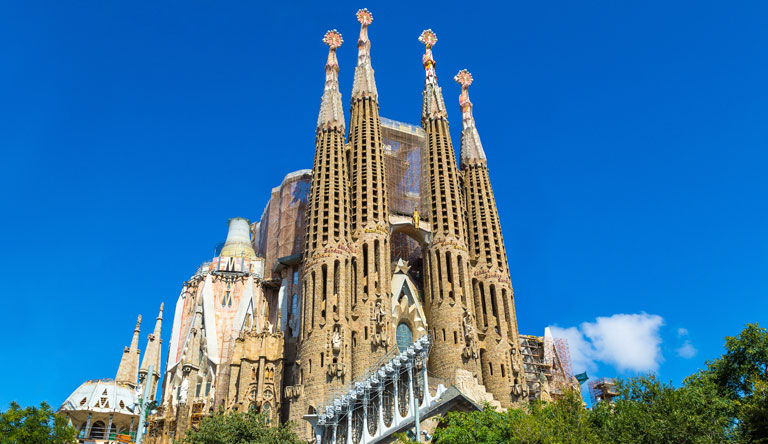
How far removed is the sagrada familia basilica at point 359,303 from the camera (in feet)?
123

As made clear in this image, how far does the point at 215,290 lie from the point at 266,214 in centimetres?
823

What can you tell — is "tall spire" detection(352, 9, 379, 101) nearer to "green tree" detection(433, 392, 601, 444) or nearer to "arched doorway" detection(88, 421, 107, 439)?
"arched doorway" detection(88, 421, 107, 439)

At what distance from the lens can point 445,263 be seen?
44281 millimetres

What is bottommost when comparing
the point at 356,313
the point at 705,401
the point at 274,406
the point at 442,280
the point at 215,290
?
the point at 705,401

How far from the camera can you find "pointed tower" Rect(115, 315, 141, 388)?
5125 centimetres

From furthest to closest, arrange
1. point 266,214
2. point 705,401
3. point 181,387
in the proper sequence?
point 266,214
point 181,387
point 705,401

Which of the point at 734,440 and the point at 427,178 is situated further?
the point at 427,178

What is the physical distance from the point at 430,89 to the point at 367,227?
15.5 meters

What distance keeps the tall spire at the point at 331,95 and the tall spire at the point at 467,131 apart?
9.47 m

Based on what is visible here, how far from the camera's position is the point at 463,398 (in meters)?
32.2

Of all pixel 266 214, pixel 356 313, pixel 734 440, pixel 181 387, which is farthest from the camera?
pixel 266 214

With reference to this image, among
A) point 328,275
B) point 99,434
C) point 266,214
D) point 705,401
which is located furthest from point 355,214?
point 705,401

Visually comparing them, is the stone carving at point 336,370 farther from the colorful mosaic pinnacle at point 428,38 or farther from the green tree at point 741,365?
the colorful mosaic pinnacle at point 428,38

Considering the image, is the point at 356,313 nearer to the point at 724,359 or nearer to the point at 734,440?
the point at 724,359
